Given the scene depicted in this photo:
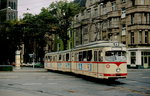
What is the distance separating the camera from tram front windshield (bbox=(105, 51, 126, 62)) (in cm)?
2010

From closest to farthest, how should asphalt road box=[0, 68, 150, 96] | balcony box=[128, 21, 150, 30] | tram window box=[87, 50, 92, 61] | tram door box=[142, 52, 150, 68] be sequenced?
asphalt road box=[0, 68, 150, 96] → tram window box=[87, 50, 92, 61] → balcony box=[128, 21, 150, 30] → tram door box=[142, 52, 150, 68]

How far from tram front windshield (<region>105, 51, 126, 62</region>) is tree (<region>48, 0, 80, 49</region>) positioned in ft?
120

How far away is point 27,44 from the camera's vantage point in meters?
70.9

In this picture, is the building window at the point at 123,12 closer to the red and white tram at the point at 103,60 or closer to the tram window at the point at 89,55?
the red and white tram at the point at 103,60

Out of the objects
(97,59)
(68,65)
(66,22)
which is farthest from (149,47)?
(97,59)

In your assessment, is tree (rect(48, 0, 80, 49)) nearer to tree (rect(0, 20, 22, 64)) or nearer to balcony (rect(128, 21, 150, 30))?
tree (rect(0, 20, 22, 64))

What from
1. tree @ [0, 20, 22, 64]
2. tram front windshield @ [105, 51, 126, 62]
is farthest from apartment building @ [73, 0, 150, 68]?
tram front windshield @ [105, 51, 126, 62]

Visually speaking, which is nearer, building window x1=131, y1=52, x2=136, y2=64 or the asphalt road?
the asphalt road

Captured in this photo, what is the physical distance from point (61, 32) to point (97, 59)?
120ft

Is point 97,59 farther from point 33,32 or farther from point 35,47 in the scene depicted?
point 35,47

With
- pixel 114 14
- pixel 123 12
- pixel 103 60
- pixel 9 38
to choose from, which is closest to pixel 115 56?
pixel 103 60

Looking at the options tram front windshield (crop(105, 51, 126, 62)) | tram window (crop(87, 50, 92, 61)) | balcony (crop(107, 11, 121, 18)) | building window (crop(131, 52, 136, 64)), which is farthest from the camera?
balcony (crop(107, 11, 121, 18))

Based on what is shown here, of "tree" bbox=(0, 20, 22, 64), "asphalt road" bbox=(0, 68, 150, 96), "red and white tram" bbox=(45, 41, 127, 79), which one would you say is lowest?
"asphalt road" bbox=(0, 68, 150, 96)

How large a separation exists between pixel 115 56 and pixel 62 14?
3749 cm
